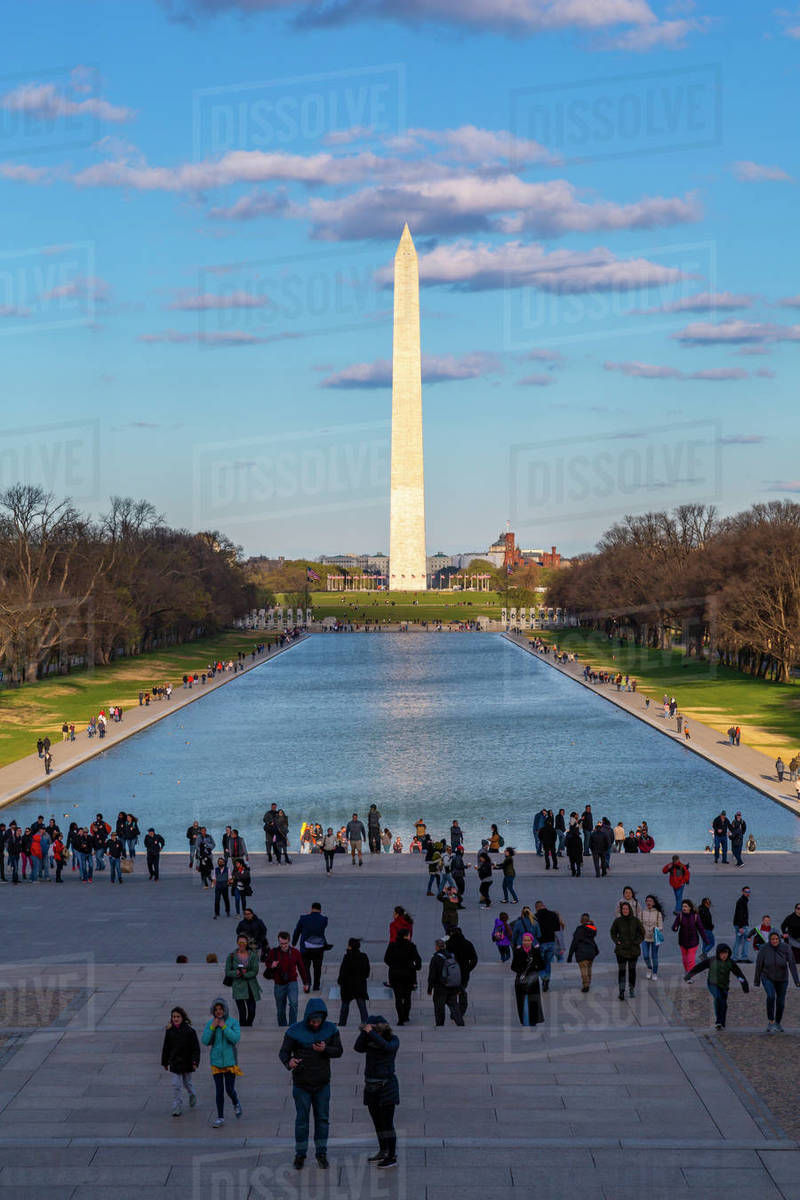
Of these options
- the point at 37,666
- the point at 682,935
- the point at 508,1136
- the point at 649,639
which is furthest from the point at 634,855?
the point at 649,639

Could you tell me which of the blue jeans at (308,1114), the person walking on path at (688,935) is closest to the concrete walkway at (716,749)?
the person walking on path at (688,935)

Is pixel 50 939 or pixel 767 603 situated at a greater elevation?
pixel 767 603

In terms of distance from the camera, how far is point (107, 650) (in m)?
90.5

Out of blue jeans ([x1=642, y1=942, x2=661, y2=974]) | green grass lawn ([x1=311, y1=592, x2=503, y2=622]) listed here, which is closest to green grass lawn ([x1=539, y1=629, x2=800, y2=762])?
blue jeans ([x1=642, y1=942, x2=661, y2=974])

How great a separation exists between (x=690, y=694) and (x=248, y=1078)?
5696cm

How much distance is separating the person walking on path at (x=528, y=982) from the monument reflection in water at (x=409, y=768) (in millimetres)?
15593

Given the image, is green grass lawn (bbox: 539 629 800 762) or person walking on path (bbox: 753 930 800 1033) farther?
green grass lawn (bbox: 539 629 800 762)

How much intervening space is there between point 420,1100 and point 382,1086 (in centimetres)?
171

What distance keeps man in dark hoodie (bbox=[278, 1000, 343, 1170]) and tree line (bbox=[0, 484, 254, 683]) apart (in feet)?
217

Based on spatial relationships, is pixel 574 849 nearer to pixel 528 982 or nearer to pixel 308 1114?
pixel 528 982

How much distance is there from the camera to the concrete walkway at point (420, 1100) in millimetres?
10711

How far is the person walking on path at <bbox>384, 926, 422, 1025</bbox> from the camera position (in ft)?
47.9

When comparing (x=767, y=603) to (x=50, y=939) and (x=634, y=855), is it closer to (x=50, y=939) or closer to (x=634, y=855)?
(x=634, y=855)

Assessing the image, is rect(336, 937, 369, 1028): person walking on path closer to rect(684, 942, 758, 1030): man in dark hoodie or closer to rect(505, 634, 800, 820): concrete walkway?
rect(684, 942, 758, 1030): man in dark hoodie
